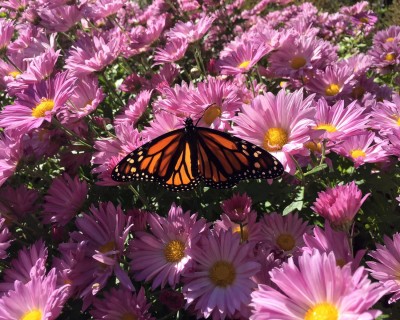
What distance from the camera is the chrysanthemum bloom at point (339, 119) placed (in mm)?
1802

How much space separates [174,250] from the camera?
189cm

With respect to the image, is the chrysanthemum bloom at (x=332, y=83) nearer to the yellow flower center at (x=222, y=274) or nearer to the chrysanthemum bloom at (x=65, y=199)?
the yellow flower center at (x=222, y=274)

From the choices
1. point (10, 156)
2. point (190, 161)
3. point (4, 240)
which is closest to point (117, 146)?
point (190, 161)

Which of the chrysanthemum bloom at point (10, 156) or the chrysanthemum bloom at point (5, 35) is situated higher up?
the chrysanthemum bloom at point (5, 35)

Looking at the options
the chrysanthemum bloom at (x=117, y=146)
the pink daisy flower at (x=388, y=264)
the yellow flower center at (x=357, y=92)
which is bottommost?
the chrysanthemum bloom at (x=117, y=146)

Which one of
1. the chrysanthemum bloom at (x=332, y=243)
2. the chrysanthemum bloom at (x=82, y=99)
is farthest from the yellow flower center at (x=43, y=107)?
the chrysanthemum bloom at (x=332, y=243)

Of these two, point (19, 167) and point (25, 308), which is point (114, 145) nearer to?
point (19, 167)

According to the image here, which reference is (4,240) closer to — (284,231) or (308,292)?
(284,231)

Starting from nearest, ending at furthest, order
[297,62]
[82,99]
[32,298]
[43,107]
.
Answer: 1. [32,298]
2. [43,107]
3. [82,99]
4. [297,62]

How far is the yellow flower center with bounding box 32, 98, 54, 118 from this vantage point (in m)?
2.19

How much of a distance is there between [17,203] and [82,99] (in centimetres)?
69

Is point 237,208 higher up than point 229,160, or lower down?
lower down

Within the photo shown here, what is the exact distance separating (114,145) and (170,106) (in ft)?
1.11

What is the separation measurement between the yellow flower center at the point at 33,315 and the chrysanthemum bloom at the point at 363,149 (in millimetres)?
1409
